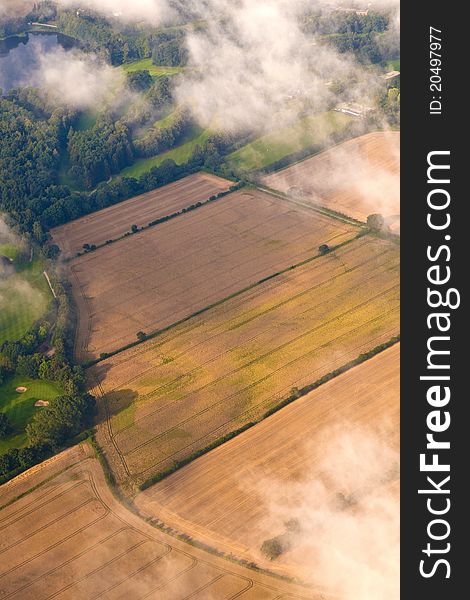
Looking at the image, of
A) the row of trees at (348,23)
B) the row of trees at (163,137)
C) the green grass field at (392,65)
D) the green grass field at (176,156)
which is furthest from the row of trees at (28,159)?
the row of trees at (348,23)

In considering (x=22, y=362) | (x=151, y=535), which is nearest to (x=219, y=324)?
(x=22, y=362)

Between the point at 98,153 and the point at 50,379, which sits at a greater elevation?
the point at 98,153

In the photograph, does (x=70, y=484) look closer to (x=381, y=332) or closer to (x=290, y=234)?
(x=381, y=332)

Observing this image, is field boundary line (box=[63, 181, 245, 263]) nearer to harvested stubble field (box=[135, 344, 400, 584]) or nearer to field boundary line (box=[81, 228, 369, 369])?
field boundary line (box=[81, 228, 369, 369])

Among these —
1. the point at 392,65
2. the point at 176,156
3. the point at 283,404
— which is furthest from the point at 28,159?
the point at 392,65

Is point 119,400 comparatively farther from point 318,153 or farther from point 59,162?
point 59,162

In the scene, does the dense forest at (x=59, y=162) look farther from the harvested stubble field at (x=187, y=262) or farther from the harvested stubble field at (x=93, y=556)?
the harvested stubble field at (x=93, y=556)
